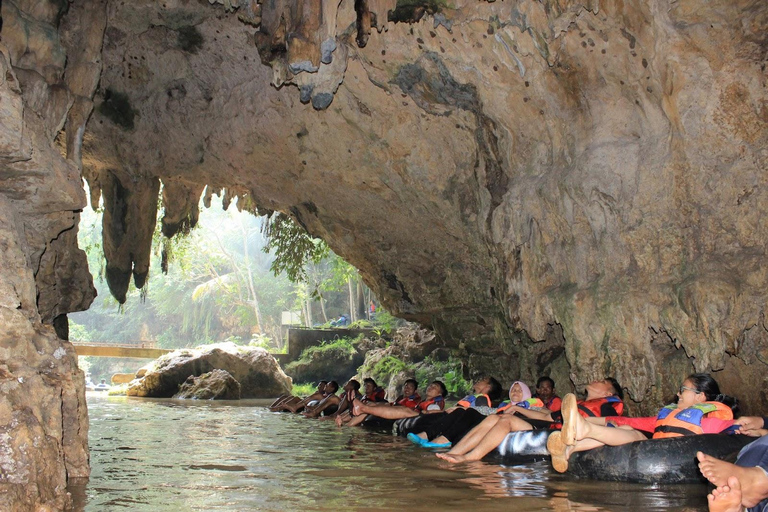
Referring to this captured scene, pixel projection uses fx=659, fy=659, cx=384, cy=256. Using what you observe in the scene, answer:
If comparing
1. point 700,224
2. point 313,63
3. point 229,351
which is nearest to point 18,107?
point 313,63

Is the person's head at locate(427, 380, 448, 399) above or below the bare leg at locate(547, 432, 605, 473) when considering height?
below

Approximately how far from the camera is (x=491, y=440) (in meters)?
5.91

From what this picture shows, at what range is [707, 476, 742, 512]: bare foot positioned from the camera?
2885mm

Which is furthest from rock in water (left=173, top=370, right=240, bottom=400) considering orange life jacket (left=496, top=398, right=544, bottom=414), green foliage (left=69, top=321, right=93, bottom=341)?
green foliage (left=69, top=321, right=93, bottom=341)

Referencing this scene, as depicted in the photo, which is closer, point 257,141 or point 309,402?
point 257,141

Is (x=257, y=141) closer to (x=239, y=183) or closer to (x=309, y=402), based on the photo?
(x=239, y=183)

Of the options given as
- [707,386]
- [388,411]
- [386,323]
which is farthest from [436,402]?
[386,323]

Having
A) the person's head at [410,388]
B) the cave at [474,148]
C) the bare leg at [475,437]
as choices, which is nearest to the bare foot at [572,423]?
the bare leg at [475,437]

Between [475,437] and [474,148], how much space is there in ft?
15.2

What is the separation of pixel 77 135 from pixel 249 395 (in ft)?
37.2

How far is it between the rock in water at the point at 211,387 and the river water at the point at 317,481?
8830 mm

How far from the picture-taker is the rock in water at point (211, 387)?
16547 mm

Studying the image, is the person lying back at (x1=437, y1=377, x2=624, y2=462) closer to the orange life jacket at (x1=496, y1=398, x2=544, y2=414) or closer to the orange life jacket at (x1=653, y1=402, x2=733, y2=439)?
the orange life jacket at (x1=496, y1=398, x2=544, y2=414)

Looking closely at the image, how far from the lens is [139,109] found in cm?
1134
